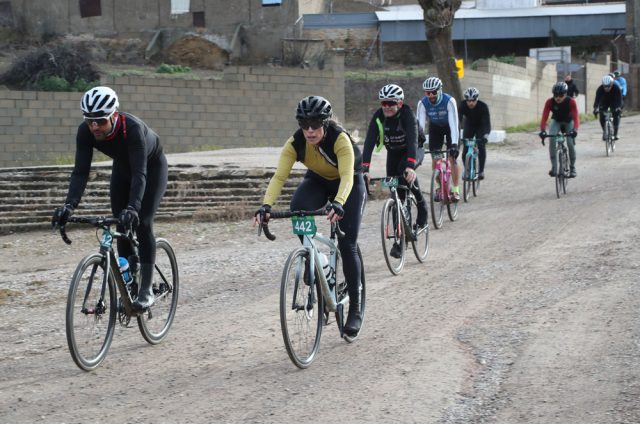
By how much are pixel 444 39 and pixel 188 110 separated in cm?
757

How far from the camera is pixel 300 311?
7.01 m

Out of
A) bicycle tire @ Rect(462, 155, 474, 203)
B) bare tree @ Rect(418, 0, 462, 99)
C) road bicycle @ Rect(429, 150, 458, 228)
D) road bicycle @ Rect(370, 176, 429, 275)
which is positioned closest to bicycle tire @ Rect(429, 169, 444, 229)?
road bicycle @ Rect(429, 150, 458, 228)

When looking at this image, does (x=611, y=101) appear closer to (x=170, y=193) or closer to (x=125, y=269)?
(x=170, y=193)

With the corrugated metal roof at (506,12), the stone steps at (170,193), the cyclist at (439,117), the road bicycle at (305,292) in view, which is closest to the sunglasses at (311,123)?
the road bicycle at (305,292)

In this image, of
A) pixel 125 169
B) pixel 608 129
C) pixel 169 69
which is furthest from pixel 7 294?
pixel 169 69

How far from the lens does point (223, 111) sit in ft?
88.4

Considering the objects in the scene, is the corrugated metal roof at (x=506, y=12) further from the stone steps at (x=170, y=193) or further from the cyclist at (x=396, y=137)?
the cyclist at (x=396, y=137)

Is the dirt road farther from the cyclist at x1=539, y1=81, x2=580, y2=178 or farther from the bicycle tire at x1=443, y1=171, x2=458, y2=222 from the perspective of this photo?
the cyclist at x1=539, y1=81, x2=580, y2=178

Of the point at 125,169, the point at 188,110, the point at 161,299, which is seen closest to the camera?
the point at 125,169

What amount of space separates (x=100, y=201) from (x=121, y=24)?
30285 mm

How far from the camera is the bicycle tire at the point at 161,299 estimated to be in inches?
312

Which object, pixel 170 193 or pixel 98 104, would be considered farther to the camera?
pixel 170 193

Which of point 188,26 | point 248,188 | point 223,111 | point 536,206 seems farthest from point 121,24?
point 536,206

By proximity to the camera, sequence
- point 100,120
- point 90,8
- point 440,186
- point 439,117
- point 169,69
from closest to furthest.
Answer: point 100,120, point 440,186, point 439,117, point 169,69, point 90,8
